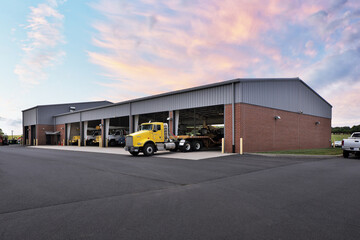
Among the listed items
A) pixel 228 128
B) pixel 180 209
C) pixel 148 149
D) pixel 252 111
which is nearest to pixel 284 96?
pixel 252 111

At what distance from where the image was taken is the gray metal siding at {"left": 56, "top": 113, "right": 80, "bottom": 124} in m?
40.6

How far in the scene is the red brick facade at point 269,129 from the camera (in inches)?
738

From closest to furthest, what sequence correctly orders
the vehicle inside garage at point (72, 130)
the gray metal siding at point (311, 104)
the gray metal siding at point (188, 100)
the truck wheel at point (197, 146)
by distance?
1. the gray metal siding at point (188, 100)
2. the truck wheel at point (197, 146)
3. the gray metal siding at point (311, 104)
4. the vehicle inside garage at point (72, 130)

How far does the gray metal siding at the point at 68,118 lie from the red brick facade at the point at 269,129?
100 feet

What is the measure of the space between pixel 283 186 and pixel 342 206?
201cm

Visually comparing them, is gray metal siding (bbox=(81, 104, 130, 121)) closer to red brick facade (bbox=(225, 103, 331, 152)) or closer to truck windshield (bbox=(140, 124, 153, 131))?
truck windshield (bbox=(140, 124, 153, 131))

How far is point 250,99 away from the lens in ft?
64.0

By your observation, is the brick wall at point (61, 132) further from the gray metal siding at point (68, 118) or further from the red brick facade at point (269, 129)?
the red brick facade at point (269, 129)

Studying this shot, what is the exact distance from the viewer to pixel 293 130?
81.8 feet

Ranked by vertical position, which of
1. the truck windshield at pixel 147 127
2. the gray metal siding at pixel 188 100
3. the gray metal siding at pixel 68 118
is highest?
the gray metal siding at pixel 188 100

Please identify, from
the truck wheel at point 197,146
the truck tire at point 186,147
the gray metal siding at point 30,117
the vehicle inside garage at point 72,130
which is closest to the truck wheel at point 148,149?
the truck tire at point 186,147

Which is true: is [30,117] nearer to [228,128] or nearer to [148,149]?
[148,149]

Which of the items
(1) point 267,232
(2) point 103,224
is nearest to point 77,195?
(2) point 103,224

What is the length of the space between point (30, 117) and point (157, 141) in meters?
43.2
